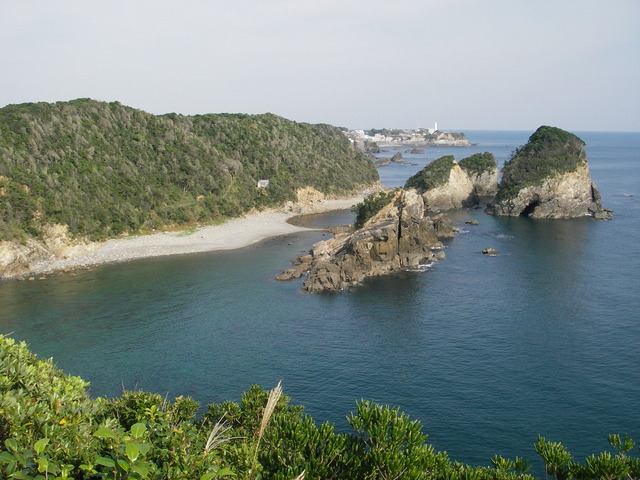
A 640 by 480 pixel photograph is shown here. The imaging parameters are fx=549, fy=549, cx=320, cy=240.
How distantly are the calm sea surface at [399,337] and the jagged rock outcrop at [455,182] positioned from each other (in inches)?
1395

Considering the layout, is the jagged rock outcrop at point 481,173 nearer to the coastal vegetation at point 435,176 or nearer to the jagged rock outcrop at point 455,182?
the jagged rock outcrop at point 455,182

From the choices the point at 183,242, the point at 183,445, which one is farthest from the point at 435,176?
the point at 183,445

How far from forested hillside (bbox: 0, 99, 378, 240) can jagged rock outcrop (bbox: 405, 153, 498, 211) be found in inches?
908

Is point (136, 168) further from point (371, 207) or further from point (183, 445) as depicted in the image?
point (183, 445)

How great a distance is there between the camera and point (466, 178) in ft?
383

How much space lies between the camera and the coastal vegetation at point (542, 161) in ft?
320

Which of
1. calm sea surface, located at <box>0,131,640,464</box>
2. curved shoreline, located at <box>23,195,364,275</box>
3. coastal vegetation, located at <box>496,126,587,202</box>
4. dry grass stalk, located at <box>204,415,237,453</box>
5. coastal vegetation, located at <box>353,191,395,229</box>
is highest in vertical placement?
coastal vegetation, located at <box>496,126,587,202</box>

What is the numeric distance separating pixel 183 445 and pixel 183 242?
224 ft

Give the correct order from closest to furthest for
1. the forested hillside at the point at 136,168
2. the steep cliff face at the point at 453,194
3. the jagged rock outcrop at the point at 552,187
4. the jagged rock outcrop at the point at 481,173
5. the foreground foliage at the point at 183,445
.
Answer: the foreground foliage at the point at 183,445 < the forested hillside at the point at 136,168 < the jagged rock outcrop at the point at 552,187 < the steep cliff face at the point at 453,194 < the jagged rock outcrop at the point at 481,173

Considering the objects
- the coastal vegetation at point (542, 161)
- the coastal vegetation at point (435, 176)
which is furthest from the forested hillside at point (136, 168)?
the coastal vegetation at point (542, 161)

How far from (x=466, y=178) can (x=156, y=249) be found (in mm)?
68651

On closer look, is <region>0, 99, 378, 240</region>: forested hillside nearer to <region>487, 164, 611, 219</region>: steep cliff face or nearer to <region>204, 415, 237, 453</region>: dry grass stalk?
<region>487, 164, 611, 219</region>: steep cliff face

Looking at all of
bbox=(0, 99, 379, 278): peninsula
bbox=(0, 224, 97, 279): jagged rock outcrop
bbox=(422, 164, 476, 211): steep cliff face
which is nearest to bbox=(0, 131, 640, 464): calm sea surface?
bbox=(0, 224, 97, 279): jagged rock outcrop

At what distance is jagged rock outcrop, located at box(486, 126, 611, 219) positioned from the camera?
3762 inches
